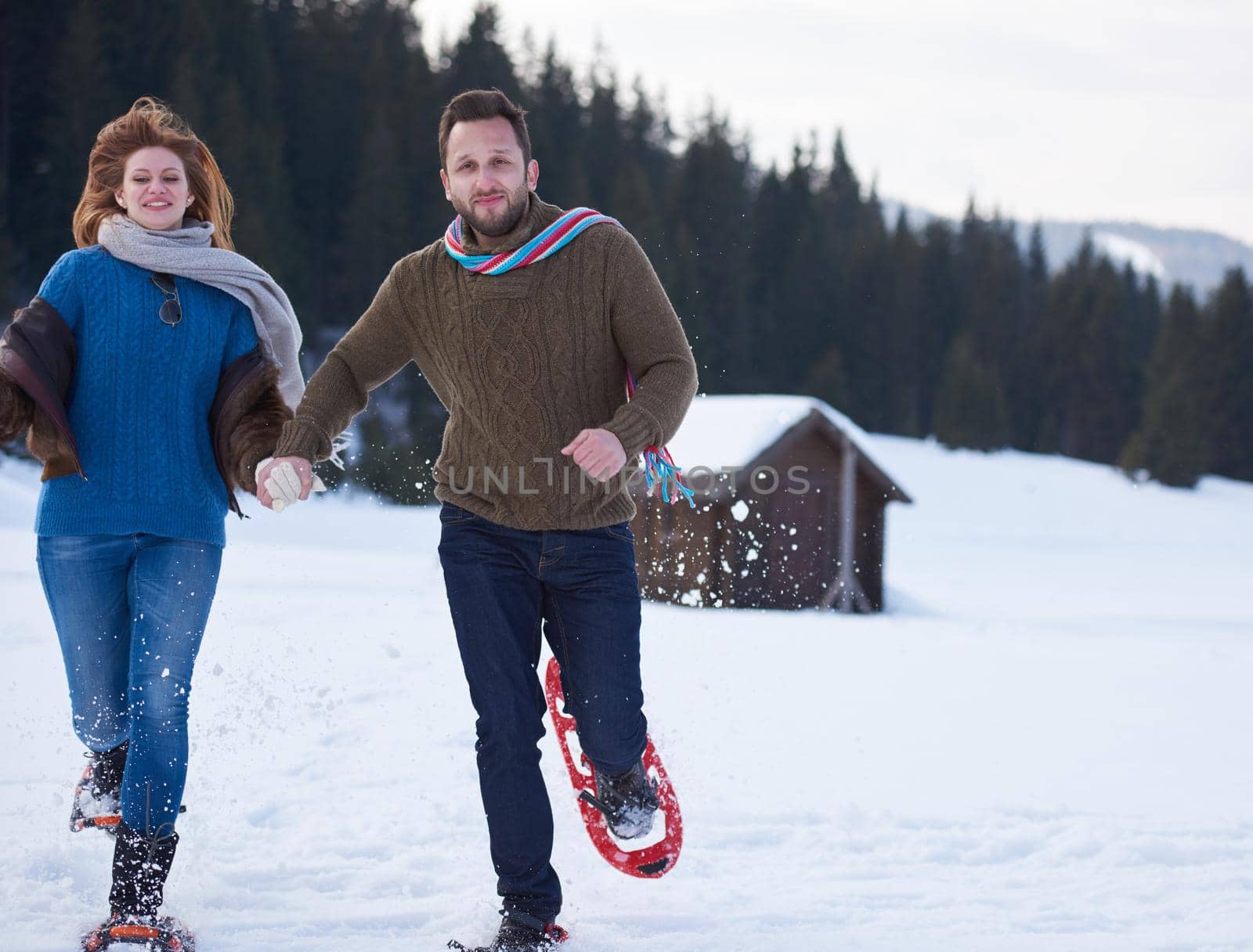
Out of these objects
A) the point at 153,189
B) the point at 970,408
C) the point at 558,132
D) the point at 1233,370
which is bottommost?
the point at 970,408

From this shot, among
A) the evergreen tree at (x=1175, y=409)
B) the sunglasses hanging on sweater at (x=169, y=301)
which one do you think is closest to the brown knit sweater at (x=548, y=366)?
the sunglasses hanging on sweater at (x=169, y=301)

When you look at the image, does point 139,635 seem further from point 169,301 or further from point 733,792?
point 733,792

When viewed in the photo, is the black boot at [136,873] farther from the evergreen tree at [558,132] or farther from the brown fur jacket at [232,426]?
the evergreen tree at [558,132]

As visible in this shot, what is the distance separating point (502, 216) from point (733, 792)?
2.69 meters

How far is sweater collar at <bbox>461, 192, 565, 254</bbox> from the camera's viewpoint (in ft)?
10.5

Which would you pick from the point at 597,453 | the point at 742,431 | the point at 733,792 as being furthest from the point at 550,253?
the point at 742,431

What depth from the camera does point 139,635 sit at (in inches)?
123

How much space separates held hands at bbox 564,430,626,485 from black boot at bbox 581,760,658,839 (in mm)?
981

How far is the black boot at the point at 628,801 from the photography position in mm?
3393

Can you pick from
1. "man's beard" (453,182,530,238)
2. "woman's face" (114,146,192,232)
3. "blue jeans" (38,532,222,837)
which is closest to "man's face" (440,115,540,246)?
"man's beard" (453,182,530,238)

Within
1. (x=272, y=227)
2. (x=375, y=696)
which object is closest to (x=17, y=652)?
(x=375, y=696)

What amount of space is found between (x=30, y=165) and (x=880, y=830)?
125 ft

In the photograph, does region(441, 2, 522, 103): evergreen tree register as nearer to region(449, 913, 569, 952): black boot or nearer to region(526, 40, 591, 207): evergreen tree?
region(526, 40, 591, 207): evergreen tree

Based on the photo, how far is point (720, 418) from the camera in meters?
16.8
